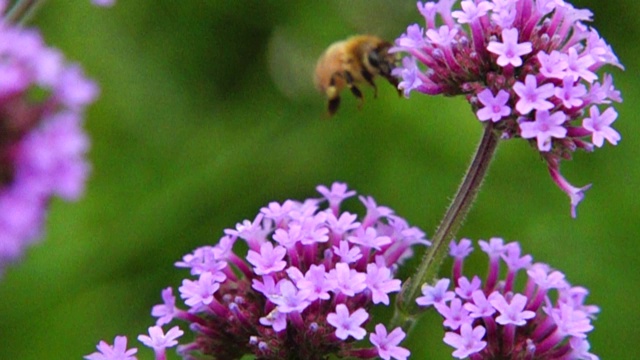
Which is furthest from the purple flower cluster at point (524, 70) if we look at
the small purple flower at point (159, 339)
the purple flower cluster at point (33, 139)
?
the purple flower cluster at point (33, 139)

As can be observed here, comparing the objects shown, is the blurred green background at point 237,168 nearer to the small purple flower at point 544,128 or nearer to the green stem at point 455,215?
the green stem at point 455,215

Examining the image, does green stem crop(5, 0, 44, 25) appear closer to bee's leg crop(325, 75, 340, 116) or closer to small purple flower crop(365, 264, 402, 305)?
small purple flower crop(365, 264, 402, 305)

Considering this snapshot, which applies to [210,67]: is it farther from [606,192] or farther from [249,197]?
[606,192]

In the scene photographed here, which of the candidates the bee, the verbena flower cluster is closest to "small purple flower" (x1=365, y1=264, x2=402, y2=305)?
the verbena flower cluster

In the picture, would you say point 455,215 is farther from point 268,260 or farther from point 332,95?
point 332,95

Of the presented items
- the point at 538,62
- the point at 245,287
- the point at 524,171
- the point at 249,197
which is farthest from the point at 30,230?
the point at 524,171
